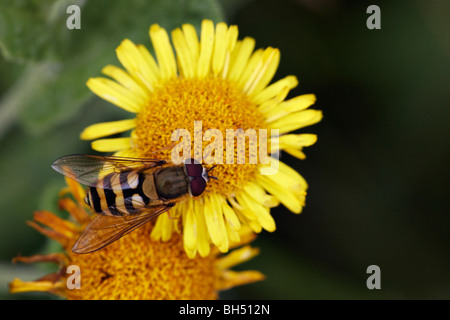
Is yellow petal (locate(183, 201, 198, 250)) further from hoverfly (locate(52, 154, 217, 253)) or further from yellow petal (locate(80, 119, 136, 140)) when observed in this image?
yellow petal (locate(80, 119, 136, 140))

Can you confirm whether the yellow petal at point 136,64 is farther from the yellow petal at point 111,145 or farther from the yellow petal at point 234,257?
the yellow petal at point 234,257

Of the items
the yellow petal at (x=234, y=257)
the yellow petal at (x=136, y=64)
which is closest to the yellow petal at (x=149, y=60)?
the yellow petal at (x=136, y=64)

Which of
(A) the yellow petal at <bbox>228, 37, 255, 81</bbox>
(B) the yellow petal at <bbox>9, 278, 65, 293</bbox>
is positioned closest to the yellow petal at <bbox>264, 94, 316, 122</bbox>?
(A) the yellow petal at <bbox>228, 37, 255, 81</bbox>

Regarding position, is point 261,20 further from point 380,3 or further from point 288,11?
point 380,3

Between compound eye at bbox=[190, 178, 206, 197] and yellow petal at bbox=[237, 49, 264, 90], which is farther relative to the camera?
yellow petal at bbox=[237, 49, 264, 90]

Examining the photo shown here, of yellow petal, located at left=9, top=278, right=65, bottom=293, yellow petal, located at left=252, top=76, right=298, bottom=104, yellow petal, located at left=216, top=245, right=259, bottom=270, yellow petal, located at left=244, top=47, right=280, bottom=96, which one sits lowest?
yellow petal, located at left=9, top=278, right=65, bottom=293

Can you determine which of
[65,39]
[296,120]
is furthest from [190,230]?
[65,39]
